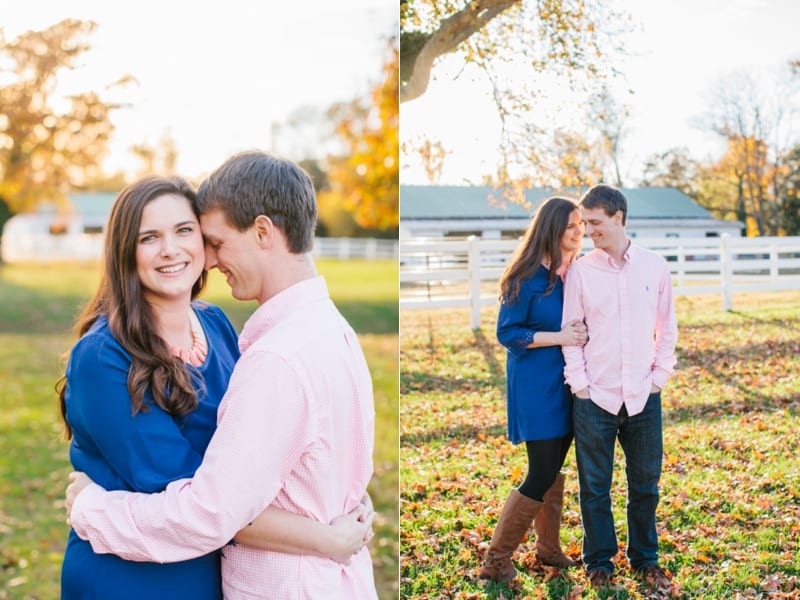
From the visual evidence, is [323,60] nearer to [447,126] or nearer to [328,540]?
[447,126]

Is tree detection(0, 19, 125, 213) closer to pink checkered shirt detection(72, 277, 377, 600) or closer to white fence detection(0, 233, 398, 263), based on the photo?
white fence detection(0, 233, 398, 263)

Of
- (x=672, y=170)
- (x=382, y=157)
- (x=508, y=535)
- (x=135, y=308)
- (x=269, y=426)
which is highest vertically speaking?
(x=382, y=157)

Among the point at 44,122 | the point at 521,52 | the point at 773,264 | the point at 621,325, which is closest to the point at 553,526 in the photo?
the point at 621,325

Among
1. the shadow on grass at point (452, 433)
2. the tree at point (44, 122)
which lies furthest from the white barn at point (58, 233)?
the shadow on grass at point (452, 433)

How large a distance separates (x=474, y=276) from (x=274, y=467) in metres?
1.77

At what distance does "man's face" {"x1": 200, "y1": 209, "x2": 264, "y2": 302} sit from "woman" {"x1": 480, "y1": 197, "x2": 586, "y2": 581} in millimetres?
1299

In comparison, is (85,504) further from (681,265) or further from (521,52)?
(521,52)

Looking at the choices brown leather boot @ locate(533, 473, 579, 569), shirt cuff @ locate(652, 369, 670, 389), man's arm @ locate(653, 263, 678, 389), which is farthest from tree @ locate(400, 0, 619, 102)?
brown leather boot @ locate(533, 473, 579, 569)

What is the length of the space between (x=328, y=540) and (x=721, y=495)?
1.75 m

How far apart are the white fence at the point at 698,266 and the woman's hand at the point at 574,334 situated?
24 cm

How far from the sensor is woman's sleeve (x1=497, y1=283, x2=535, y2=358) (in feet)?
9.35

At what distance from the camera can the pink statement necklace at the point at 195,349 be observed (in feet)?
6.30

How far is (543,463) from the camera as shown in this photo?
2.95 meters

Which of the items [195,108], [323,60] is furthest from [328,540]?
[323,60]
